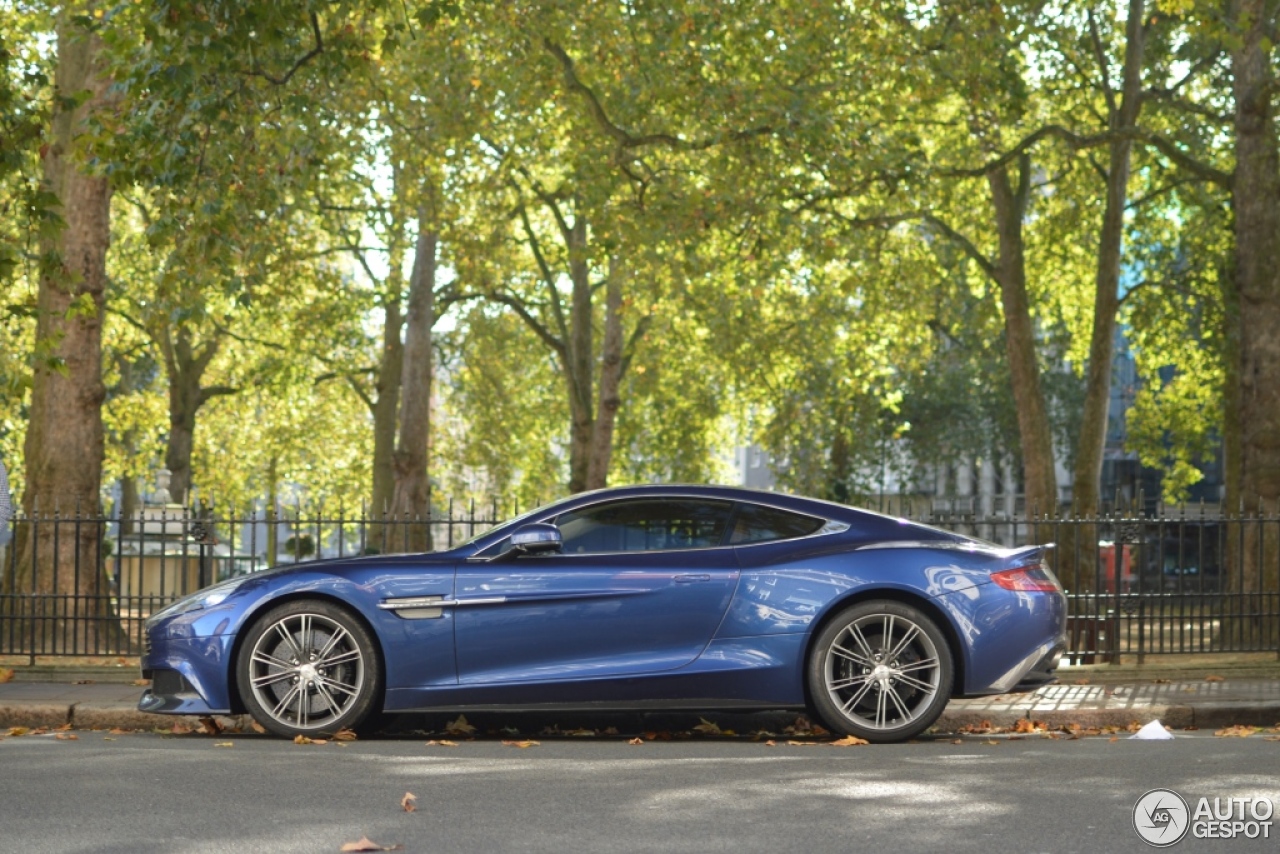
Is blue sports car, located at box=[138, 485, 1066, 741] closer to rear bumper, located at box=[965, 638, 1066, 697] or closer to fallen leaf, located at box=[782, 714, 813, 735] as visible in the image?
rear bumper, located at box=[965, 638, 1066, 697]

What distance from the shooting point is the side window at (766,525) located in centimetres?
905

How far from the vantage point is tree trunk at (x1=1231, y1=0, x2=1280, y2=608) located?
15141mm

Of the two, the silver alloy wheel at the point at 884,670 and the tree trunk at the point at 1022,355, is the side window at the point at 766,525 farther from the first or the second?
the tree trunk at the point at 1022,355

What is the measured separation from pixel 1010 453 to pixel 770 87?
3423 cm

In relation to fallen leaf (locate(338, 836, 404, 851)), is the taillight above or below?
above

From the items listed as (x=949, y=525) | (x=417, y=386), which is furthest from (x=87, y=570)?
(x=417, y=386)

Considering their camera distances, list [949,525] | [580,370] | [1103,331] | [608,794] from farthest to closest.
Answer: [580,370], [1103,331], [949,525], [608,794]

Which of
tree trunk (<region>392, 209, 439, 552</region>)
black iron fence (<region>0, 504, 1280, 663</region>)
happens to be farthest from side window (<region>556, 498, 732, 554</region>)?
tree trunk (<region>392, 209, 439, 552</region>)

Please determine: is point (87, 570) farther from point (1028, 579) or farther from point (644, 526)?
point (1028, 579)

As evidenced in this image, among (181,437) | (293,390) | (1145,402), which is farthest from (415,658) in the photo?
(293,390)

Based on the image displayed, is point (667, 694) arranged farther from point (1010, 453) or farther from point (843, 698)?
point (1010, 453)

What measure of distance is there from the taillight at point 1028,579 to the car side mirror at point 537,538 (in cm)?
230

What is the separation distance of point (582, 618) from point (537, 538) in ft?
1.56

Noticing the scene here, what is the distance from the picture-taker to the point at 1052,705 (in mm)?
10281
